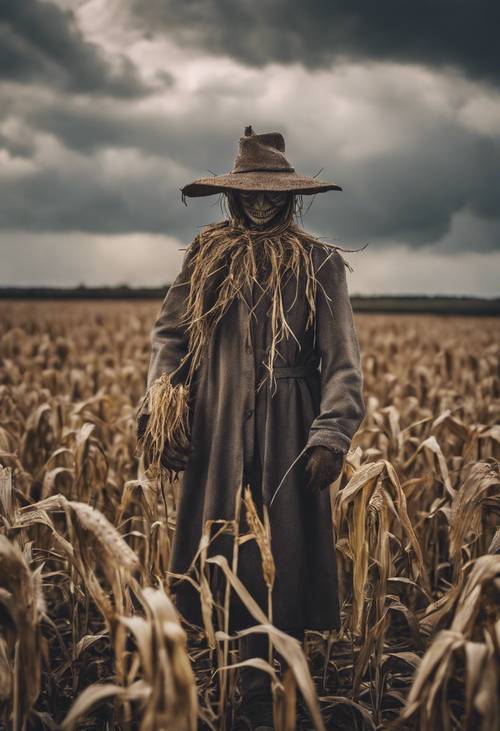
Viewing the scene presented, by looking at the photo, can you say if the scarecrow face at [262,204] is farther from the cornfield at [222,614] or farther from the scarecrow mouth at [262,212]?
the cornfield at [222,614]

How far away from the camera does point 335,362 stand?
7.88 ft

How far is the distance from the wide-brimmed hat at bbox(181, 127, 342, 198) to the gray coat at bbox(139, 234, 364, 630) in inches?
10.7

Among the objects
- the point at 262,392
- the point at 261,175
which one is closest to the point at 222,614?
the point at 262,392

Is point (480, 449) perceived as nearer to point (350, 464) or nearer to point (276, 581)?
point (350, 464)

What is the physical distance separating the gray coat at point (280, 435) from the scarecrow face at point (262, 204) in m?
0.23

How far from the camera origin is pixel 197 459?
8.34ft

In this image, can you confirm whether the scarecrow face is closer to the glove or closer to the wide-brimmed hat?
the wide-brimmed hat

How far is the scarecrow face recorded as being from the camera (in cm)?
249

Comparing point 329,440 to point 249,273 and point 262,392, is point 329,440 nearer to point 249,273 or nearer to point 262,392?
point 262,392

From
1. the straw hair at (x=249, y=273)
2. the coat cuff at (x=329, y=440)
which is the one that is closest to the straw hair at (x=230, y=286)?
the straw hair at (x=249, y=273)

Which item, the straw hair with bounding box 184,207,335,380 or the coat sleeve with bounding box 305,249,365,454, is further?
the straw hair with bounding box 184,207,335,380

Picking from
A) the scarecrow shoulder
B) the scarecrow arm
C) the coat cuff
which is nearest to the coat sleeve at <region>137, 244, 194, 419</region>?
the scarecrow arm

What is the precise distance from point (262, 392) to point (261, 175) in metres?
0.81

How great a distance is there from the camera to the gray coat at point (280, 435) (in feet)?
7.75
